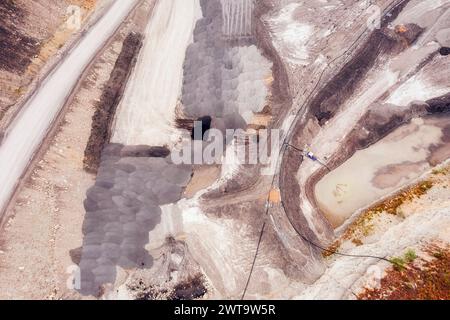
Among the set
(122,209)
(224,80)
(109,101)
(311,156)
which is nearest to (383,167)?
(311,156)

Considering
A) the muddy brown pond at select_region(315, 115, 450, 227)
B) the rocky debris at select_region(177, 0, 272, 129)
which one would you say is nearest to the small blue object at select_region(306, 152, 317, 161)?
the muddy brown pond at select_region(315, 115, 450, 227)

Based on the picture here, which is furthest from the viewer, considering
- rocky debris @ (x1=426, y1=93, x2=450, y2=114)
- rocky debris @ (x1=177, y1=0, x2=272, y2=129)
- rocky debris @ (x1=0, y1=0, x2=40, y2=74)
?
rocky debris @ (x1=426, y1=93, x2=450, y2=114)

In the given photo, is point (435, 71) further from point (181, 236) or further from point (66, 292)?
point (66, 292)

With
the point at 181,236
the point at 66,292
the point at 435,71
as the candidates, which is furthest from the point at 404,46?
the point at 66,292

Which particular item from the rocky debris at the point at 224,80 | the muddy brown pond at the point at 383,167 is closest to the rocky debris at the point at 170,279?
the rocky debris at the point at 224,80

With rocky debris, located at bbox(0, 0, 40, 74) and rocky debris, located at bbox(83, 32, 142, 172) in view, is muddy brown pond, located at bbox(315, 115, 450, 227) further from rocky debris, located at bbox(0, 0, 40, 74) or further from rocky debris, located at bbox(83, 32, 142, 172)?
rocky debris, located at bbox(0, 0, 40, 74)
